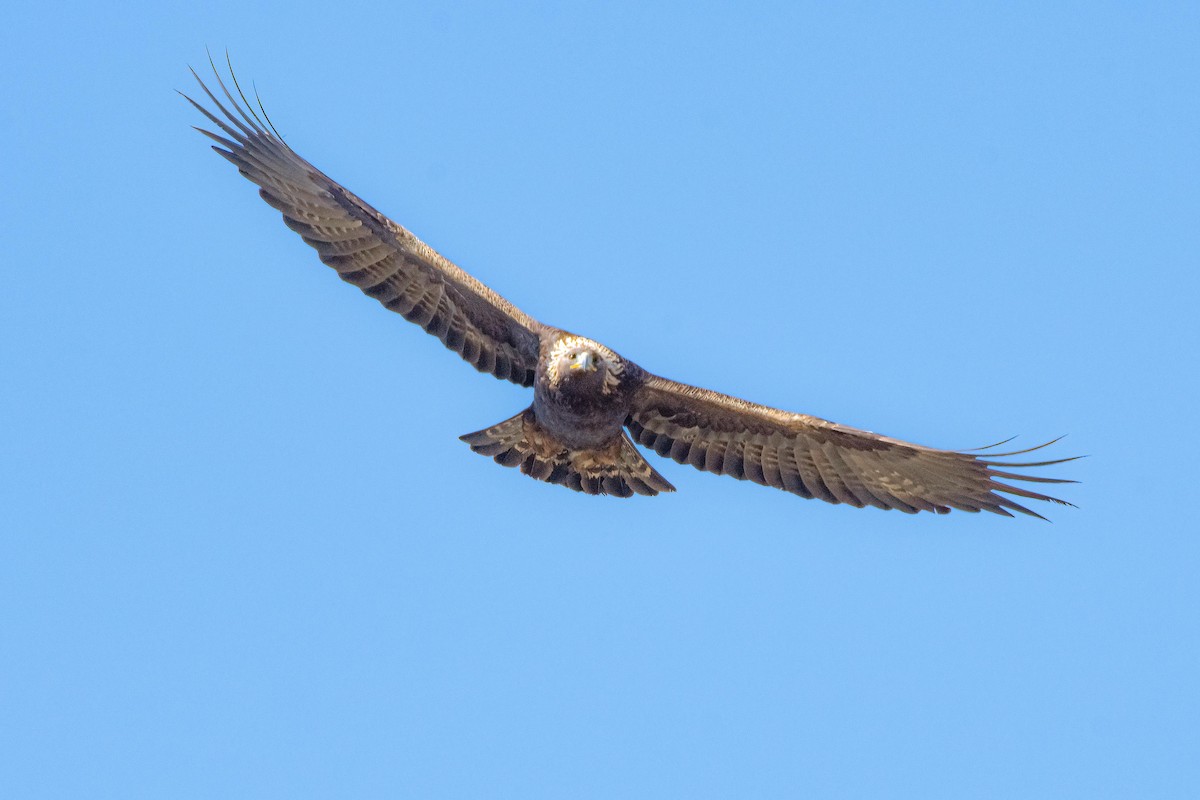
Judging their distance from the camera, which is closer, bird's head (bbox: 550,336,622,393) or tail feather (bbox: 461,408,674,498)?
bird's head (bbox: 550,336,622,393)

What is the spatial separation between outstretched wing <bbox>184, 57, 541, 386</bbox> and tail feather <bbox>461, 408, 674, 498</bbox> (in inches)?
23.1

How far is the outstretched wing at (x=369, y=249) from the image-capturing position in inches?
501

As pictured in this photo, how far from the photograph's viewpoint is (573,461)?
43.1 feet

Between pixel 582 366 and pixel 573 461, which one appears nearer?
pixel 582 366

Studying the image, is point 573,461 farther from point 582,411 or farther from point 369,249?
point 369,249

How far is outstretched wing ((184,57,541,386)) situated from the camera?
12.7 m

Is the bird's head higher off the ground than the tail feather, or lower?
higher

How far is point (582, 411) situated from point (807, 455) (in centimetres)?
187

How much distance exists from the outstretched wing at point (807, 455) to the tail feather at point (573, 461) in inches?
15.0

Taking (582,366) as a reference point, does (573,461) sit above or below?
below

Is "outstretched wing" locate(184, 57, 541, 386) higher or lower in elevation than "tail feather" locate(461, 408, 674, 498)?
higher

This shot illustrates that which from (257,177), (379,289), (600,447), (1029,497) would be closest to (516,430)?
(600,447)

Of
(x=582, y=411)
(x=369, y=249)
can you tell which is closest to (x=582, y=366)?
(x=582, y=411)

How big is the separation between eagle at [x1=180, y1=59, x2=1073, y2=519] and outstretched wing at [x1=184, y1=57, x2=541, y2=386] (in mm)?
10
